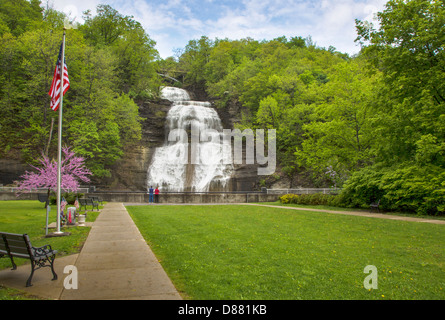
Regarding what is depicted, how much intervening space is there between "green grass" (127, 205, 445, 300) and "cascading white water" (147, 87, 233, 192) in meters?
25.1

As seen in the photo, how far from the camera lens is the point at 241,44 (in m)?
77.8

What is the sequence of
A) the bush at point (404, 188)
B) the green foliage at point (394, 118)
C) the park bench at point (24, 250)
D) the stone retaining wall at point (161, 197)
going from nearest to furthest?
the park bench at point (24, 250), the bush at point (404, 188), the green foliage at point (394, 118), the stone retaining wall at point (161, 197)

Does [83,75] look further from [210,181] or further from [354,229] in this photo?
[354,229]

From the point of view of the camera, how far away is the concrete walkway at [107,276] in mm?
4969

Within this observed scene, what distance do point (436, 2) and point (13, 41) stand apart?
42.4m

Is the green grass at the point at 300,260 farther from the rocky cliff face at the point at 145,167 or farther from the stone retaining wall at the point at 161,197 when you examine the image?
the rocky cliff face at the point at 145,167

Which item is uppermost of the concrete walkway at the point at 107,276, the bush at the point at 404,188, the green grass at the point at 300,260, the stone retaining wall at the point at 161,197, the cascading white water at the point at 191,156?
the cascading white water at the point at 191,156

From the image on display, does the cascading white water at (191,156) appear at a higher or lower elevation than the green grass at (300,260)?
higher

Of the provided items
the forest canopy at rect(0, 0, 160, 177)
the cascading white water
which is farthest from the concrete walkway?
the cascading white water

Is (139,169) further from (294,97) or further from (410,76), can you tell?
A: (410,76)

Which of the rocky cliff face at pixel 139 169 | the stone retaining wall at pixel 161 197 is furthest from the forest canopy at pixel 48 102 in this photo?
Result: the stone retaining wall at pixel 161 197

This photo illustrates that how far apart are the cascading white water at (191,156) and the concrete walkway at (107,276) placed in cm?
2815

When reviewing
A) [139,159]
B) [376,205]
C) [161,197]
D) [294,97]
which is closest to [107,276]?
[376,205]
